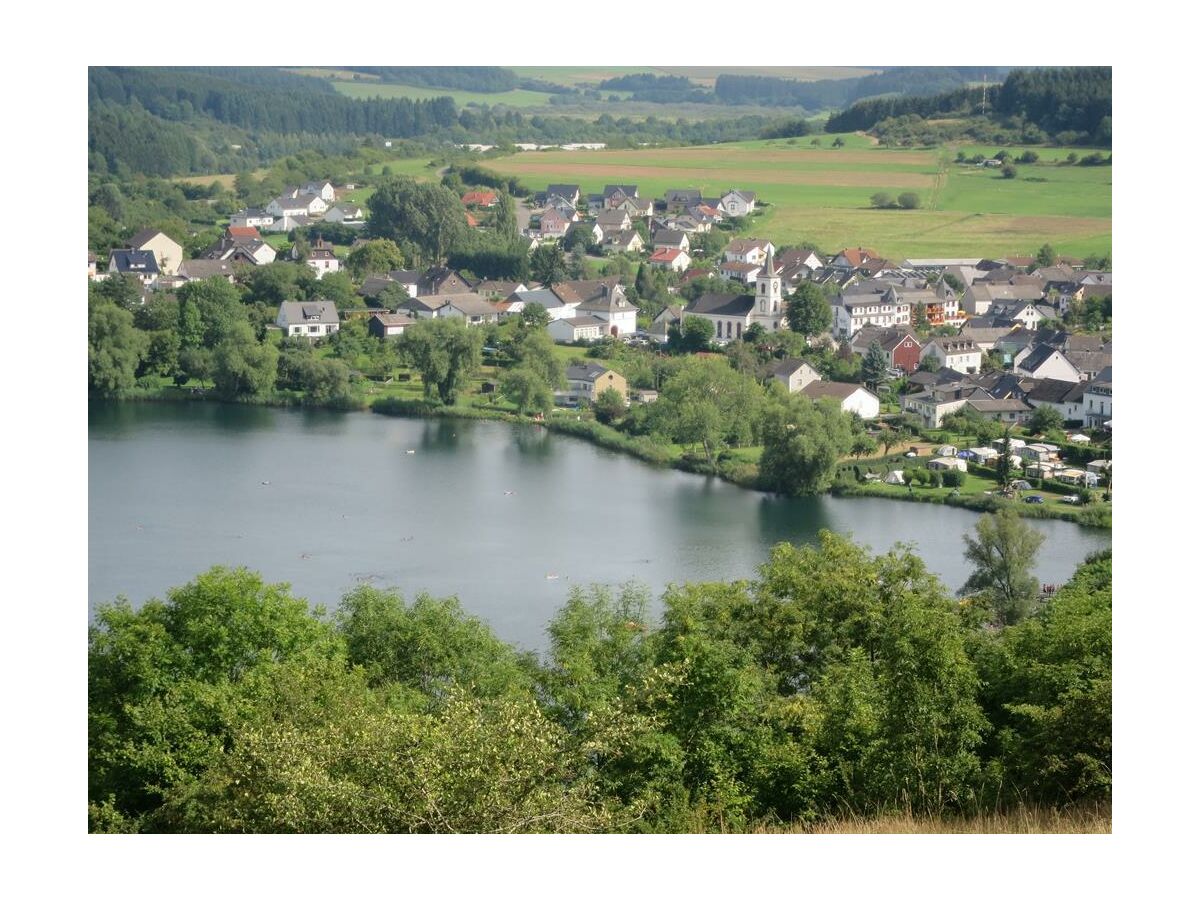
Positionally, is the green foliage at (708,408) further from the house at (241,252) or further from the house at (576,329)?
the house at (241,252)

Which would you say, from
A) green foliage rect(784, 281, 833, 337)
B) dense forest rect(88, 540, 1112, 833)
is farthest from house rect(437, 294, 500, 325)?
dense forest rect(88, 540, 1112, 833)

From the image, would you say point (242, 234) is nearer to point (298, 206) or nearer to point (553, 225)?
point (298, 206)

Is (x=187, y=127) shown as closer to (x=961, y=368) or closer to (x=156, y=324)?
(x=156, y=324)

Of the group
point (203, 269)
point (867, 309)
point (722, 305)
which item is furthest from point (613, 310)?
point (203, 269)

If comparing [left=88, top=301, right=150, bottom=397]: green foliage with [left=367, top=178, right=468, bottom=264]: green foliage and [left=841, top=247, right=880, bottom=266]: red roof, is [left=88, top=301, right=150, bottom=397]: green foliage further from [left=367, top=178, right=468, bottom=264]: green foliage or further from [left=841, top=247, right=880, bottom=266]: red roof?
[left=841, top=247, right=880, bottom=266]: red roof

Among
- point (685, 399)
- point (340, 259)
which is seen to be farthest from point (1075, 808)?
point (340, 259)
